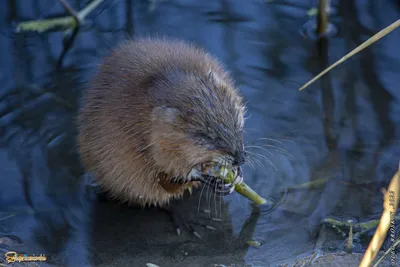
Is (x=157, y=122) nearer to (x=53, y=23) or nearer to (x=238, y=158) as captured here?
(x=238, y=158)

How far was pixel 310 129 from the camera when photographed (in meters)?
3.75

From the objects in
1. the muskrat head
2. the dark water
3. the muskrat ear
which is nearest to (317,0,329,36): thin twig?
the dark water

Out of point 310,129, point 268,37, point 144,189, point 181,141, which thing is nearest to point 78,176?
point 144,189

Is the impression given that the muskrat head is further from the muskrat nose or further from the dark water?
the dark water

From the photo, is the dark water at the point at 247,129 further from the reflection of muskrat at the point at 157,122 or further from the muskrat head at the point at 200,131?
the muskrat head at the point at 200,131

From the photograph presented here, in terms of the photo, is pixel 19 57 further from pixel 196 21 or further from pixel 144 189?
pixel 144 189

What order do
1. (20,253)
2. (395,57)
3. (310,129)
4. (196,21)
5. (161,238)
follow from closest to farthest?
(20,253), (161,238), (310,129), (395,57), (196,21)

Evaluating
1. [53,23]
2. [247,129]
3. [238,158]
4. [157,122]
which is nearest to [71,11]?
[53,23]

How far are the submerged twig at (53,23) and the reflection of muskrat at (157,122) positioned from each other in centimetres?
125

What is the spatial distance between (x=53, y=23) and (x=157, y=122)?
1.84m

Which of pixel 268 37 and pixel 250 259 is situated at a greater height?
pixel 268 37

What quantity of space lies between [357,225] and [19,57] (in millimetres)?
2436

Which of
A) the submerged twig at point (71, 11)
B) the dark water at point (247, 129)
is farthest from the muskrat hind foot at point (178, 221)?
the submerged twig at point (71, 11)

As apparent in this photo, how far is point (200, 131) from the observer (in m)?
2.96
